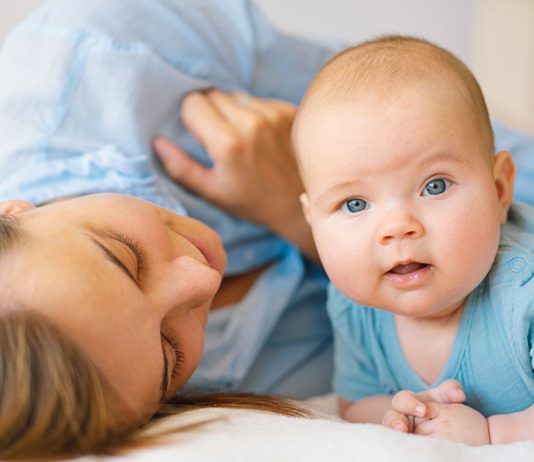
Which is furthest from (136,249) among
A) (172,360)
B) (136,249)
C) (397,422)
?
(397,422)

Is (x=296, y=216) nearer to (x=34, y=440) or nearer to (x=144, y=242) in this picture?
(x=144, y=242)

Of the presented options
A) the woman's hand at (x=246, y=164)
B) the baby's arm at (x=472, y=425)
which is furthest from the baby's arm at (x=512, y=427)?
the woman's hand at (x=246, y=164)

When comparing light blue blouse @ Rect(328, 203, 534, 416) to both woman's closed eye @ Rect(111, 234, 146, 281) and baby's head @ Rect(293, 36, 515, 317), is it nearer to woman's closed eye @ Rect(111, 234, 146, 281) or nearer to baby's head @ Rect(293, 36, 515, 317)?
baby's head @ Rect(293, 36, 515, 317)

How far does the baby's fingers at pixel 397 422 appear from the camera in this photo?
32.2 inches

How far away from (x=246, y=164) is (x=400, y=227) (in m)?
0.49

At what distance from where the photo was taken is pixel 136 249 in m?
0.81

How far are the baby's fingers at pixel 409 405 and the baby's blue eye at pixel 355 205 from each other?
0.22 metres

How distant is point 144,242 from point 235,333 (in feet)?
1.25

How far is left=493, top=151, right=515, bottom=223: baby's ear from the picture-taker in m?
0.89

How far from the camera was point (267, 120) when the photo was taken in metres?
1.26

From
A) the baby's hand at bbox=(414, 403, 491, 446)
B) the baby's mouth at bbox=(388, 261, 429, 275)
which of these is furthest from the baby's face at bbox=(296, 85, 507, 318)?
the baby's hand at bbox=(414, 403, 491, 446)

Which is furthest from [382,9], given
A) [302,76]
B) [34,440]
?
[34,440]

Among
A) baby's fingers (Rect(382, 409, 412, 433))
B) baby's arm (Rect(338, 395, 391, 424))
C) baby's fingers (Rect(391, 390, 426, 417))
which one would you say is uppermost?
baby's fingers (Rect(391, 390, 426, 417))

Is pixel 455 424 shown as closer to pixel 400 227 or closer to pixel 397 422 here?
pixel 397 422
